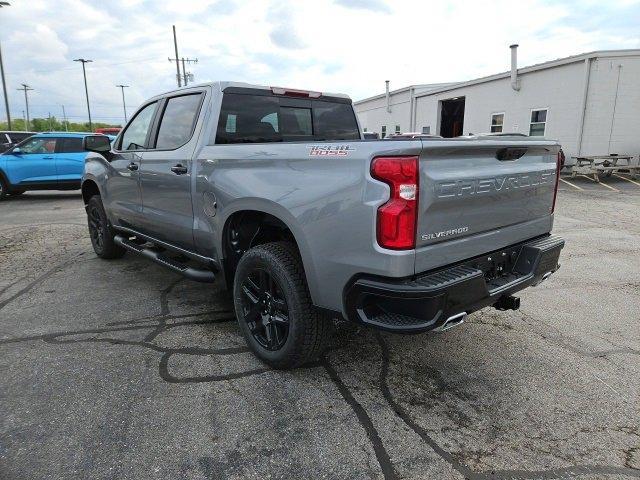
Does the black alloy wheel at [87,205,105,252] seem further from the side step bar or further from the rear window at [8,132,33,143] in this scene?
the rear window at [8,132,33,143]

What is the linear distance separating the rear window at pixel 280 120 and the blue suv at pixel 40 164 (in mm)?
10521

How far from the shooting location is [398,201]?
2.28 m

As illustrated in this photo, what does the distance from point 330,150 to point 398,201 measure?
0.53 m

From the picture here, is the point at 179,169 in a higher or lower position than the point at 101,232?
higher

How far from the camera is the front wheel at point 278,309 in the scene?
9.30ft

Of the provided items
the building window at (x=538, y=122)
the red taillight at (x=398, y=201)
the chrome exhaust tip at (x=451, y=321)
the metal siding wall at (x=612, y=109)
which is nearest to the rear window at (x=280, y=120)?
the red taillight at (x=398, y=201)

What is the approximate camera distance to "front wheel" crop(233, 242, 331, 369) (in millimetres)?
2836

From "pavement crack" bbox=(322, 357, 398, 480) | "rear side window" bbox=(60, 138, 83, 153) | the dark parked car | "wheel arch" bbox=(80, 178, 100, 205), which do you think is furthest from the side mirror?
the dark parked car

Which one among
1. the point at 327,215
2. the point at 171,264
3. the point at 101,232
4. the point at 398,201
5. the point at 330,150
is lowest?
the point at 101,232

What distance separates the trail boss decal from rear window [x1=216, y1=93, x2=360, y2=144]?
1.32 m

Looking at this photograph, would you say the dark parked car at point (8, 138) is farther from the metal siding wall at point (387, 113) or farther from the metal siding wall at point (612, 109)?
the metal siding wall at point (612, 109)

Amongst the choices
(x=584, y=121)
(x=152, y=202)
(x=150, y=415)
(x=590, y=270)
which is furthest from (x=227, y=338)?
(x=584, y=121)

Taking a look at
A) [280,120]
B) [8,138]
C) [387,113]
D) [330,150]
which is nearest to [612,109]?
[387,113]

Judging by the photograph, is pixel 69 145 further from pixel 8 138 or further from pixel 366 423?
pixel 366 423
